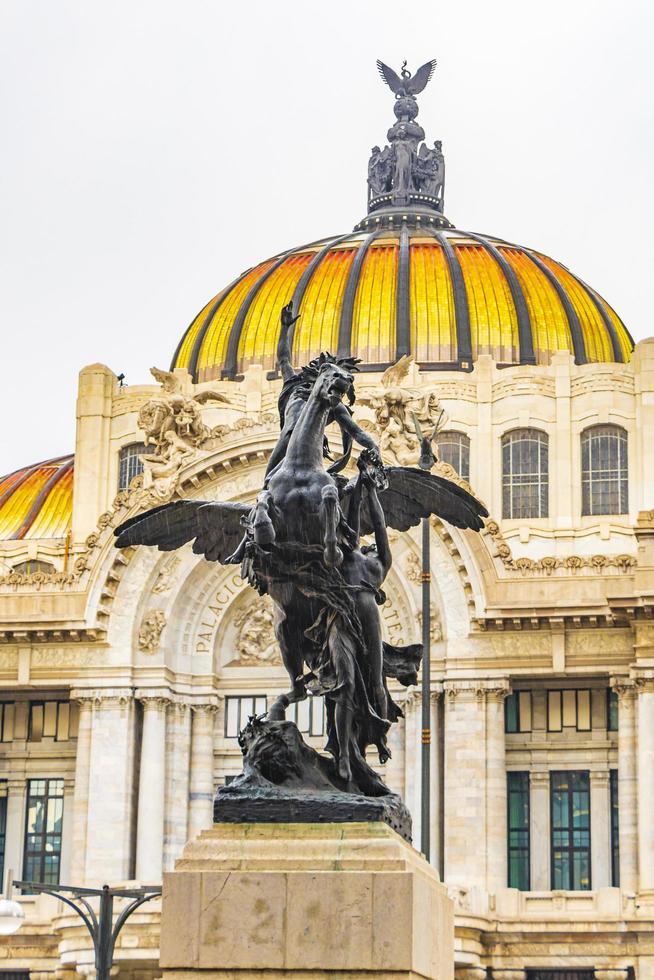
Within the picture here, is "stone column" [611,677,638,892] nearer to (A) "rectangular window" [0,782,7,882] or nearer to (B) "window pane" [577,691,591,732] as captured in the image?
(B) "window pane" [577,691,591,732]

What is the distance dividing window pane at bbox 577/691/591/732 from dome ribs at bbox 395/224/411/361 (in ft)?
46.0

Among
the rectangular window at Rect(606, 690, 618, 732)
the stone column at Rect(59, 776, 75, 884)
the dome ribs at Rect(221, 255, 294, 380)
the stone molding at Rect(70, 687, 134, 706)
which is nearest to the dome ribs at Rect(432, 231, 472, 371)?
the dome ribs at Rect(221, 255, 294, 380)

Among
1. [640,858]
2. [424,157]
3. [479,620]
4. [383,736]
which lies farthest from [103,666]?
[383,736]

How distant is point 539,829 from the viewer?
206ft

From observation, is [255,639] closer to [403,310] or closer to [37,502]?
[403,310]

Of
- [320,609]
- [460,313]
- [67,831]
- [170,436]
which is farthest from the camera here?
[460,313]

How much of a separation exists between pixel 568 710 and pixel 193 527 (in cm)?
3997

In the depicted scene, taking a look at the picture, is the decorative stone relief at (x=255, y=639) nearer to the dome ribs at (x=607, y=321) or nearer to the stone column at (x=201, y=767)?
the stone column at (x=201, y=767)

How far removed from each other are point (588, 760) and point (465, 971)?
7323 mm

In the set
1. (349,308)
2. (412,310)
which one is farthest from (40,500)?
(412,310)

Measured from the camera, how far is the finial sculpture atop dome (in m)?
86.6

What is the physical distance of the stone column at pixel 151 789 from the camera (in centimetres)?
6235

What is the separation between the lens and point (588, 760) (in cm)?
6319

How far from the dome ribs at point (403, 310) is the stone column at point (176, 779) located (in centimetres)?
1457
